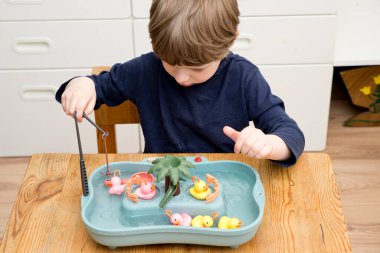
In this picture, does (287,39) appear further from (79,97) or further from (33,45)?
(79,97)

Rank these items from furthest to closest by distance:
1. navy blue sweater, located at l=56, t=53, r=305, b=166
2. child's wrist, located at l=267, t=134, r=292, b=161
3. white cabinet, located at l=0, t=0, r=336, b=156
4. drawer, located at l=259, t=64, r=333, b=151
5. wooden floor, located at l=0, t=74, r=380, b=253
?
drawer, located at l=259, t=64, r=333, b=151, white cabinet, located at l=0, t=0, r=336, b=156, wooden floor, located at l=0, t=74, r=380, b=253, navy blue sweater, located at l=56, t=53, r=305, b=166, child's wrist, located at l=267, t=134, r=292, b=161

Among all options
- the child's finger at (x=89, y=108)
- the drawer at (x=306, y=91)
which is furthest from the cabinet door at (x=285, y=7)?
the child's finger at (x=89, y=108)

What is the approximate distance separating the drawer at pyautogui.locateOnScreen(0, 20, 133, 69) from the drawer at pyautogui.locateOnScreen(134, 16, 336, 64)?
0.06 metres

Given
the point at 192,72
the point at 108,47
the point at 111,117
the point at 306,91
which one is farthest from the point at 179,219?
the point at 306,91

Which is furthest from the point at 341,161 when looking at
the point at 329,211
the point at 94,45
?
the point at 329,211

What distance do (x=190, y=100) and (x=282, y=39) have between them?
79 cm

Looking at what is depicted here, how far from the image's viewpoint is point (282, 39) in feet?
5.66

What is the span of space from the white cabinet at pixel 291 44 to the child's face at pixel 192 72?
2.54ft

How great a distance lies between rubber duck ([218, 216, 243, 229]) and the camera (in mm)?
708

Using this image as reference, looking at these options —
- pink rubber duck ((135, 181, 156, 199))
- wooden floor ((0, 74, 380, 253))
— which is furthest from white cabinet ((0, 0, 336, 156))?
pink rubber duck ((135, 181, 156, 199))

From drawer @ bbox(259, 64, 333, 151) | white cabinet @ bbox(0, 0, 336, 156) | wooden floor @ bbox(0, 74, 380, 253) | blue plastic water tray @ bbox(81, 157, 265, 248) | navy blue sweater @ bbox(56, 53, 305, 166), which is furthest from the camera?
drawer @ bbox(259, 64, 333, 151)

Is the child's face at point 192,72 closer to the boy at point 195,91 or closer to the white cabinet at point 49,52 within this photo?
the boy at point 195,91

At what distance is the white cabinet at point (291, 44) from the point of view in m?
1.67

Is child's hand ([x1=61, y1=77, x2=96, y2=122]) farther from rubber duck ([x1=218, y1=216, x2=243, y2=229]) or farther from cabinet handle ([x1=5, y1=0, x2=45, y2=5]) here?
Result: cabinet handle ([x1=5, y1=0, x2=45, y2=5])
